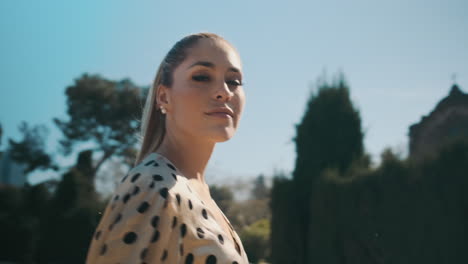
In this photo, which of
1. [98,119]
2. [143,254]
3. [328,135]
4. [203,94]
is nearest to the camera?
[143,254]

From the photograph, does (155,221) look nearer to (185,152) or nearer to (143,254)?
(143,254)

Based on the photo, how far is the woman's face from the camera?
189 centimetres

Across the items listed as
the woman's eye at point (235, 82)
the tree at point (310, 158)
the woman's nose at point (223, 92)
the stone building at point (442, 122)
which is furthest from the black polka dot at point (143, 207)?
the stone building at point (442, 122)

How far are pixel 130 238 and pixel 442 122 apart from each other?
1767cm

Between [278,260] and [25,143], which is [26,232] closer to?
[278,260]

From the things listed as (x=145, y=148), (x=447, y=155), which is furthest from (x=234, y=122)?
(x=447, y=155)

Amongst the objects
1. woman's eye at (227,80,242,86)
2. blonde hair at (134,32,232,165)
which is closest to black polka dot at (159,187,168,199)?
blonde hair at (134,32,232,165)

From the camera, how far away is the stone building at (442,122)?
16.5 m

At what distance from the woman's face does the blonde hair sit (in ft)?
0.14

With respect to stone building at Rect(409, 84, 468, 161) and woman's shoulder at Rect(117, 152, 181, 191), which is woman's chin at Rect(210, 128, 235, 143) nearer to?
woman's shoulder at Rect(117, 152, 181, 191)

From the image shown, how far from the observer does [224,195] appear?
36.0 m

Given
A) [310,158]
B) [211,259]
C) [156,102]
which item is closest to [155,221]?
[211,259]

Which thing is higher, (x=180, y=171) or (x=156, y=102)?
(x=156, y=102)

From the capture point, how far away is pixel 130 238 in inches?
57.8
